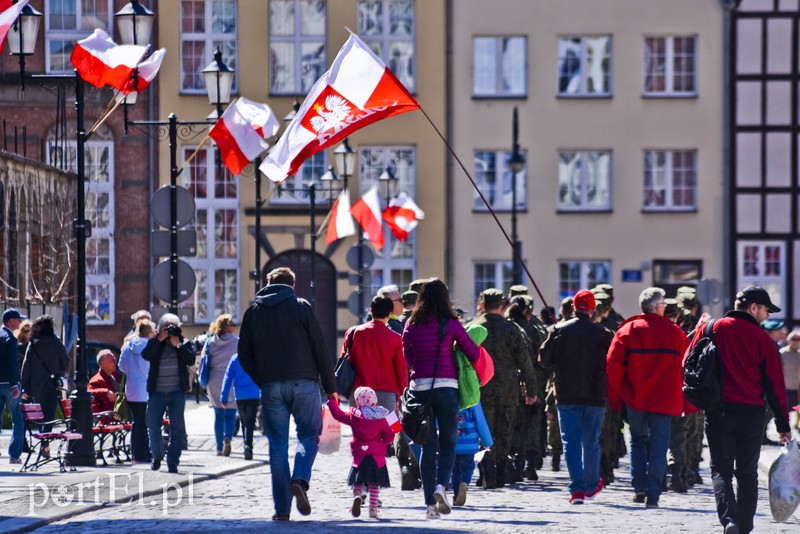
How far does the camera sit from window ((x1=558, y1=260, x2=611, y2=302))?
41750mm

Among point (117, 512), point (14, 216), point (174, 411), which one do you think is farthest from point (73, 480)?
point (14, 216)

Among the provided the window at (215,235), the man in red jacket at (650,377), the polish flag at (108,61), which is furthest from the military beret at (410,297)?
the window at (215,235)

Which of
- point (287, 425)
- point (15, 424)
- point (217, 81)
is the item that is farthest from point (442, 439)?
point (217, 81)

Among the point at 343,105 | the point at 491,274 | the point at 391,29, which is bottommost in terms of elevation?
the point at 491,274

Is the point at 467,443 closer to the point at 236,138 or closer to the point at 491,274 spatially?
the point at 236,138

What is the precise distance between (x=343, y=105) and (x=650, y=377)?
15.2 feet

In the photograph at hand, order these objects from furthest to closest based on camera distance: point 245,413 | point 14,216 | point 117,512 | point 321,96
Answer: point 14,216 → point 245,413 → point 321,96 → point 117,512

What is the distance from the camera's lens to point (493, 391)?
49.3 feet

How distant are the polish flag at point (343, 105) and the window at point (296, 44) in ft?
81.2

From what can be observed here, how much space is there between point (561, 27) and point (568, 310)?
27402 mm

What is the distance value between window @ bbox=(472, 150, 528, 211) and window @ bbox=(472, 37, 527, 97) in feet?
5.16

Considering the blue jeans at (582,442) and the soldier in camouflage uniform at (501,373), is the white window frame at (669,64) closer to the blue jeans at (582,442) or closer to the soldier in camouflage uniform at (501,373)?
the soldier in camouflage uniform at (501,373)

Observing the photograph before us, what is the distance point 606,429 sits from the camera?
52.3ft

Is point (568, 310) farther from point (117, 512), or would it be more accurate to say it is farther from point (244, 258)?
point (244, 258)
